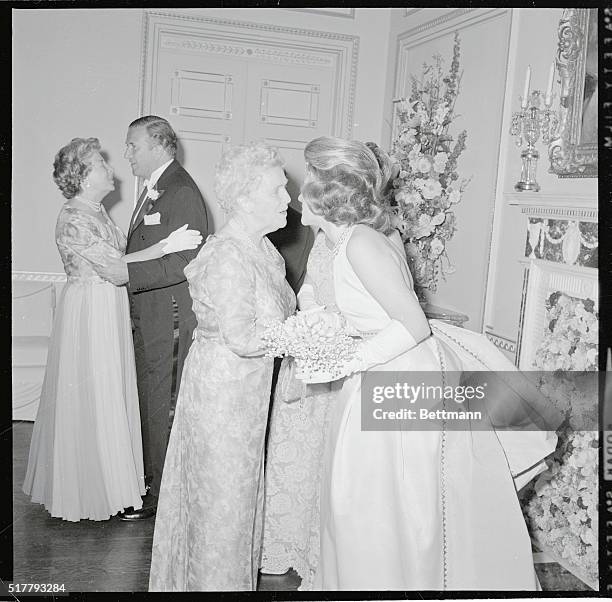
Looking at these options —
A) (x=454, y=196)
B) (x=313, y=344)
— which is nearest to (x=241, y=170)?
(x=313, y=344)

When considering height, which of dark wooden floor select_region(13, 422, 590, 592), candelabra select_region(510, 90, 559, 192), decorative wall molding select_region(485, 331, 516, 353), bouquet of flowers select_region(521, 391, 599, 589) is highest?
candelabra select_region(510, 90, 559, 192)

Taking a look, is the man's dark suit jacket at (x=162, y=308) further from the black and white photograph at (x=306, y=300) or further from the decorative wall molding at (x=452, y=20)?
the decorative wall molding at (x=452, y=20)

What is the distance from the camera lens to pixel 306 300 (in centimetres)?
228

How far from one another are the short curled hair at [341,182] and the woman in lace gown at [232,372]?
0.46 ft

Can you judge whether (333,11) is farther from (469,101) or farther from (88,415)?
(88,415)

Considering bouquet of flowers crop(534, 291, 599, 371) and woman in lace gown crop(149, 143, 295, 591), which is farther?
bouquet of flowers crop(534, 291, 599, 371)

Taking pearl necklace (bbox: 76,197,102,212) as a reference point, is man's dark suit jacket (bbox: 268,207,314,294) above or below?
below

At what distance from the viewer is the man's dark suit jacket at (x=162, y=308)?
7.98 ft

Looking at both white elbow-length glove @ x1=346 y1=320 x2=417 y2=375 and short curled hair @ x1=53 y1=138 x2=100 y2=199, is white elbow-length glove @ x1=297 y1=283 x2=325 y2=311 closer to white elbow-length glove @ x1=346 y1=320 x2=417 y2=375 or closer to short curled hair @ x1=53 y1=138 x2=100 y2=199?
white elbow-length glove @ x1=346 y1=320 x2=417 y2=375

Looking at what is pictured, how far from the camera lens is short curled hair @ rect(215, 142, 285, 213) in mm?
1910

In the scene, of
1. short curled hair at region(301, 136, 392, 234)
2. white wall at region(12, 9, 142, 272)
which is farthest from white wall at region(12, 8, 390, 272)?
short curled hair at region(301, 136, 392, 234)

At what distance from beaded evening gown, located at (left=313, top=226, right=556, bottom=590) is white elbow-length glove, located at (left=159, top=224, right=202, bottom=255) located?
79 cm

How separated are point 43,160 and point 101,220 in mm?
288

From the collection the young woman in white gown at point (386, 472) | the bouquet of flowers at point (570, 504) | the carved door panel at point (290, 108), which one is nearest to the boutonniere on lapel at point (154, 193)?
the carved door panel at point (290, 108)
